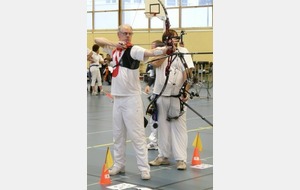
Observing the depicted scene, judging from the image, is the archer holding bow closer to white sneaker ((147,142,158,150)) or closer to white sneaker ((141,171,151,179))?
white sneaker ((141,171,151,179))

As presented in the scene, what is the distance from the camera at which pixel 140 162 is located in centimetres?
620

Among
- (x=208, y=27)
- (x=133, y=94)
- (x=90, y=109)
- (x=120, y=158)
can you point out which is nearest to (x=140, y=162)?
(x=120, y=158)

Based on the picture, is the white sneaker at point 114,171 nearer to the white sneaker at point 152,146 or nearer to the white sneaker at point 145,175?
the white sneaker at point 145,175

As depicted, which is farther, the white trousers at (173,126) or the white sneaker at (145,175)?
the white trousers at (173,126)

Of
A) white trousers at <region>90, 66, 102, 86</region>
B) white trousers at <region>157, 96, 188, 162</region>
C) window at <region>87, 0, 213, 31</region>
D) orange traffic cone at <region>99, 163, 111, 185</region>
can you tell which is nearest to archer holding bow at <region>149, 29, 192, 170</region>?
white trousers at <region>157, 96, 188, 162</region>

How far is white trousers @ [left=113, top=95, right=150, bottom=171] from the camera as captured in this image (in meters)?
6.07

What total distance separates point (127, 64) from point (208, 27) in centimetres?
1857

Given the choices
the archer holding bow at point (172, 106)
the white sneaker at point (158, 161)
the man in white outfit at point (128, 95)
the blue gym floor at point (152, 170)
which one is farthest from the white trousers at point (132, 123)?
the white sneaker at point (158, 161)

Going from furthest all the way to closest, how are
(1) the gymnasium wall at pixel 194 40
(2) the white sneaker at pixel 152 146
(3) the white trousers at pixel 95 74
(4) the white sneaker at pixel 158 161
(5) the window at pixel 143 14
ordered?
(5) the window at pixel 143 14, (1) the gymnasium wall at pixel 194 40, (3) the white trousers at pixel 95 74, (2) the white sneaker at pixel 152 146, (4) the white sneaker at pixel 158 161

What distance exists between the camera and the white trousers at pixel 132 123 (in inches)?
239

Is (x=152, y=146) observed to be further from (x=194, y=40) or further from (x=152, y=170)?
(x=194, y=40)

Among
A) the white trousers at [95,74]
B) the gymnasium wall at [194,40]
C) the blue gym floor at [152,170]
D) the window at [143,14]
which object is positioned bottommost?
the blue gym floor at [152,170]
